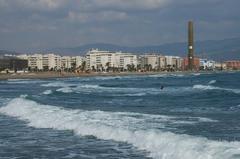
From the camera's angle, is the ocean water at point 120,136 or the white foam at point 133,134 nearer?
the white foam at point 133,134

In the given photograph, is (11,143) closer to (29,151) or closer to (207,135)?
(29,151)

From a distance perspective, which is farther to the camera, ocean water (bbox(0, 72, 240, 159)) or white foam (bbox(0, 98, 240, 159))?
ocean water (bbox(0, 72, 240, 159))

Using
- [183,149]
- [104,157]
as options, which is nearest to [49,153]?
[104,157]

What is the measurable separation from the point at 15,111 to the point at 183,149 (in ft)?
58.9

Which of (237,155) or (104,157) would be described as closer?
(237,155)

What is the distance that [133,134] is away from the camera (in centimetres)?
1833

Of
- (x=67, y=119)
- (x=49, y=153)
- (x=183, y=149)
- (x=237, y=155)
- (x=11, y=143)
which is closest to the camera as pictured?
(x=237, y=155)

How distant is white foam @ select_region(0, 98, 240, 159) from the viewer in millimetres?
14219

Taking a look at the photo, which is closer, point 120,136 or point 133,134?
point 133,134

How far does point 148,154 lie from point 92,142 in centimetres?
336

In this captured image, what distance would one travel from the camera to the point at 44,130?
2200 centimetres

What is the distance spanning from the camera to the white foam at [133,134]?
14.2 metres

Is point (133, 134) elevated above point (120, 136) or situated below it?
above

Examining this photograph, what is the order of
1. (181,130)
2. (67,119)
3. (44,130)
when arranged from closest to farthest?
(181,130)
(44,130)
(67,119)
